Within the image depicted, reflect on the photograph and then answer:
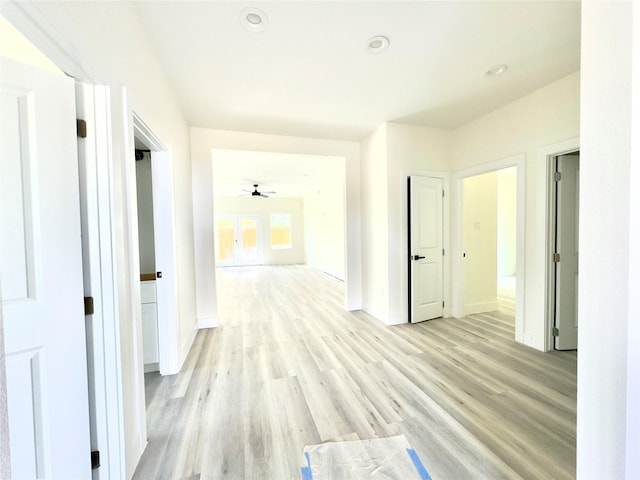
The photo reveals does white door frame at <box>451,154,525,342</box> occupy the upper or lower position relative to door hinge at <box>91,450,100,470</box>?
upper

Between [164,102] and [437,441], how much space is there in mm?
3334

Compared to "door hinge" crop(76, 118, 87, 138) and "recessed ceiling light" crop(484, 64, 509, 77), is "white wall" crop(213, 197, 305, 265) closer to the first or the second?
"recessed ceiling light" crop(484, 64, 509, 77)

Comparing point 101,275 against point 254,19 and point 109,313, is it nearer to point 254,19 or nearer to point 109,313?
point 109,313

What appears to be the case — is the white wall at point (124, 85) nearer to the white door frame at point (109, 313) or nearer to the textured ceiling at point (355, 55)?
the white door frame at point (109, 313)

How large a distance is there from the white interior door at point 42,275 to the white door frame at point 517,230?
3820 mm

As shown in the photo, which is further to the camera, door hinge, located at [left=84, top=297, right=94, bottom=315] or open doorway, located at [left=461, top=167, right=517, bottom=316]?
open doorway, located at [left=461, top=167, right=517, bottom=316]

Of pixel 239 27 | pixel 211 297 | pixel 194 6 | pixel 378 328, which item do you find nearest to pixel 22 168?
pixel 194 6

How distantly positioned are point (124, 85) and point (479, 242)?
4413mm

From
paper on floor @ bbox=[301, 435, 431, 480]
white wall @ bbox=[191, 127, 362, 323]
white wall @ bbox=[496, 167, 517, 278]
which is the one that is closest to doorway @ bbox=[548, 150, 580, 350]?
paper on floor @ bbox=[301, 435, 431, 480]

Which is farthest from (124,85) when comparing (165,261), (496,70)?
(496,70)

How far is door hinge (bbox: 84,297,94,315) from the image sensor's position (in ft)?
3.86

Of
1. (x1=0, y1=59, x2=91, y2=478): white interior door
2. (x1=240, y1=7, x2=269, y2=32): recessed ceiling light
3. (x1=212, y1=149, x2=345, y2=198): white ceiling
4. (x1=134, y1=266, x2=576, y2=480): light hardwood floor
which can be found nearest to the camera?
(x1=0, y1=59, x2=91, y2=478): white interior door

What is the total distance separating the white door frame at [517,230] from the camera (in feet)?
9.39

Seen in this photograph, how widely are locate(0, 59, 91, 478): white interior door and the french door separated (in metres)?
8.82
